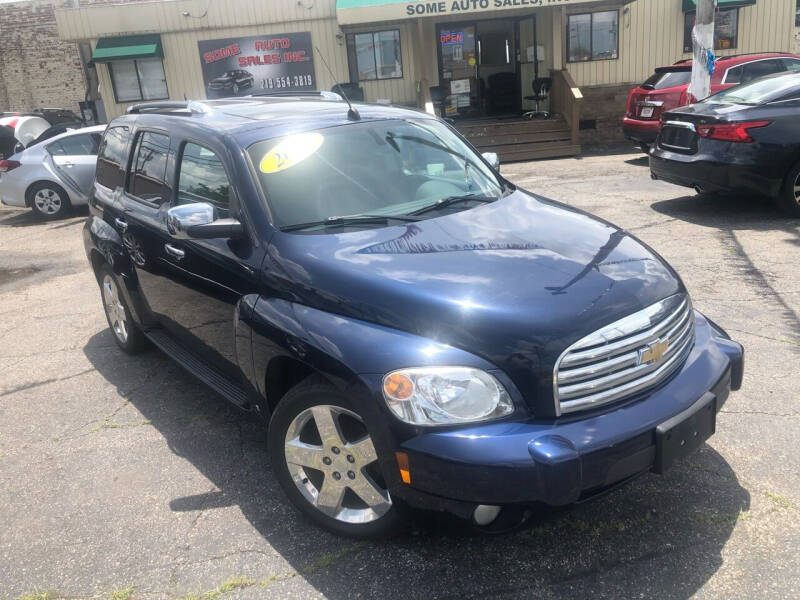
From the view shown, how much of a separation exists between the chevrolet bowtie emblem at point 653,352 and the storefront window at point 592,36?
1637 cm

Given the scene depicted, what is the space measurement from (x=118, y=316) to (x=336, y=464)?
10.1ft

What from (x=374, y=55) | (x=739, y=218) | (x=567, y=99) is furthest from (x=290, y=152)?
(x=374, y=55)

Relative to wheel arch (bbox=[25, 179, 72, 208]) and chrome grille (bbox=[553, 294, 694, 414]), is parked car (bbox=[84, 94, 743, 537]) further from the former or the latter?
wheel arch (bbox=[25, 179, 72, 208])

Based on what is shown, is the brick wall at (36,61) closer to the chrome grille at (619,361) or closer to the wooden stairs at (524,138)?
the wooden stairs at (524,138)

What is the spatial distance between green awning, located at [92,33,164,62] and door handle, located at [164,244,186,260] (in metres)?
15.3

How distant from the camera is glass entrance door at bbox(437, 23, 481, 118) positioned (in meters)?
17.9

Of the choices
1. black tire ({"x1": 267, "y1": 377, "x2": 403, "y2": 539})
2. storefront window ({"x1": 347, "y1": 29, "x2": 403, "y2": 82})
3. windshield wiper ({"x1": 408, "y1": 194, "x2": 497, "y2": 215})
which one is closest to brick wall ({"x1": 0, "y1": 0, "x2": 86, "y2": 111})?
storefront window ({"x1": 347, "y1": 29, "x2": 403, "y2": 82})

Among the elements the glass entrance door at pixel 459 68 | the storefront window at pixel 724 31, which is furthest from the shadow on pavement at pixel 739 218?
the storefront window at pixel 724 31

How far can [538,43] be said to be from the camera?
17859mm

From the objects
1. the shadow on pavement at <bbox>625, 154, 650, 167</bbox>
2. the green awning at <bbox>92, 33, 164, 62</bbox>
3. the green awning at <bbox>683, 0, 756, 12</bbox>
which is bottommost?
the shadow on pavement at <bbox>625, 154, 650, 167</bbox>

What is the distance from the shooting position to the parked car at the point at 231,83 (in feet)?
58.4

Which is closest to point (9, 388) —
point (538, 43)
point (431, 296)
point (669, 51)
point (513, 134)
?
point (431, 296)

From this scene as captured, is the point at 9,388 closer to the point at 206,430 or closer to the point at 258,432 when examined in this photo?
the point at 206,430

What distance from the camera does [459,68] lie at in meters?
18.2
